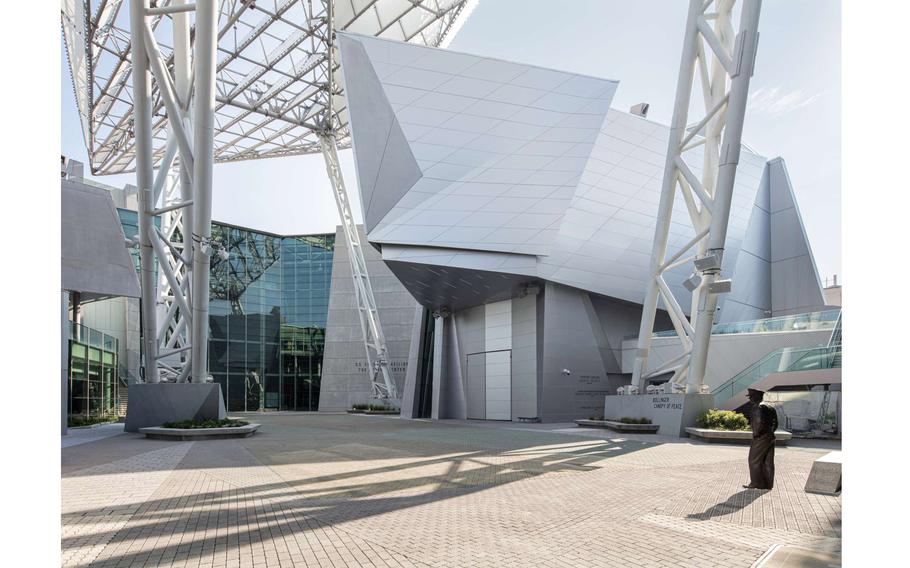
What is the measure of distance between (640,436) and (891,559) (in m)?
17.9

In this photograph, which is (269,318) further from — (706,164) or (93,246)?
(706,164)

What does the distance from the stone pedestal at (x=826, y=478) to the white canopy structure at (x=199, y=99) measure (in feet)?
53.6

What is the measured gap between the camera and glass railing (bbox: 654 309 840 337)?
2630 cm

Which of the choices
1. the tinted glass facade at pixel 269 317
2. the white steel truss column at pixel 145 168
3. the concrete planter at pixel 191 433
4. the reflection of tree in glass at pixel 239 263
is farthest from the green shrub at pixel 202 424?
the reflection of tree in glass at pixel 239 263

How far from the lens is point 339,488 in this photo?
9922mm

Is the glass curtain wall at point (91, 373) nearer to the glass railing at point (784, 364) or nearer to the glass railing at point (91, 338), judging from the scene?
the glass railing at point (91, 338)

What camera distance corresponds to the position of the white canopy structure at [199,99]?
19.4 m

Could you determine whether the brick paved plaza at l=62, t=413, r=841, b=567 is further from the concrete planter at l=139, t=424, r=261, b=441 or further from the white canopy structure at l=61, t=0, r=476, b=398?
the white canopy structure at l=61, t=0, r=476, b=398

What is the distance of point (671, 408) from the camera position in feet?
68.3

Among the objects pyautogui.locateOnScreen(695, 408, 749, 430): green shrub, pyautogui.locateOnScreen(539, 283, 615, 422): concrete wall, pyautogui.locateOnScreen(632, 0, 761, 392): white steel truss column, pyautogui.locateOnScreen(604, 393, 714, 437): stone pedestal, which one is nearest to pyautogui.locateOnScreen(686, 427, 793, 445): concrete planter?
pyautogui.locateOnScreen(695, 408, 749, 430): green shrub

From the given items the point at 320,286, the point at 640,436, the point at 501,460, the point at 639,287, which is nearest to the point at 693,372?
the point at 640,436

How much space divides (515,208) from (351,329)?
29014mm

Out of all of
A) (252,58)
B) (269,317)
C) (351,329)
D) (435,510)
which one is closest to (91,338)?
(252,58)

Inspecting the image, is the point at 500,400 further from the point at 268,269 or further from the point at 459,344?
the point at 268,269
